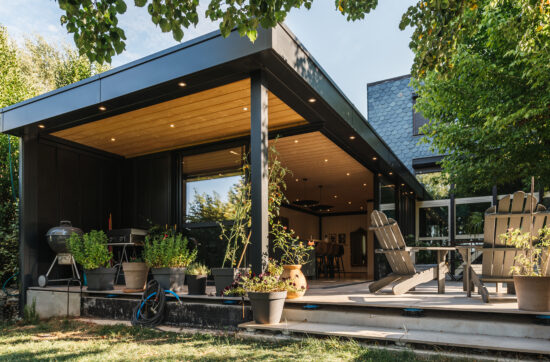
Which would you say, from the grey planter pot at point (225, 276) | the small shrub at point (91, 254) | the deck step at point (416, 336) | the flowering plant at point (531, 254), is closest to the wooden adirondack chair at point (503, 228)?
the flowering plant at point (531, 254)

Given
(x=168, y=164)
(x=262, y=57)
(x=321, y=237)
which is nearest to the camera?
(x=262, y=57)

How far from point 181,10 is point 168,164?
4.20m

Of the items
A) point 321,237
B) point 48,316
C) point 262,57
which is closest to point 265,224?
point 262,57

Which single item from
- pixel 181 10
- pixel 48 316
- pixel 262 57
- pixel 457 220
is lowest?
pixel 48 316

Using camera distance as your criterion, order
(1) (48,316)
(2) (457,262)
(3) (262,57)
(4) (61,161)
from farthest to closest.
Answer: (2) (457,262) < (4) (61,161) < (1) (48,316) < (3) (262,57)

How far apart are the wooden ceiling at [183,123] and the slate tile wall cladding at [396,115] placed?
26.1 ft

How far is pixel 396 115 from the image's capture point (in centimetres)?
1368

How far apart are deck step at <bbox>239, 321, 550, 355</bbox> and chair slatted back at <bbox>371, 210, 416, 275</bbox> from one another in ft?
4.54

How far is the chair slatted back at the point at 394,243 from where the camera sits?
4.75m

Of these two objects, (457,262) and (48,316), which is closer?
(48,316)

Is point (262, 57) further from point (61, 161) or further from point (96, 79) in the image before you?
point (61, 161)

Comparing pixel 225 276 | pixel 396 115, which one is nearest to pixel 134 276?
pixel 225 276

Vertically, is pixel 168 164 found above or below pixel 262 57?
below

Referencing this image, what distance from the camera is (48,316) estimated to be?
5723 millimetres
